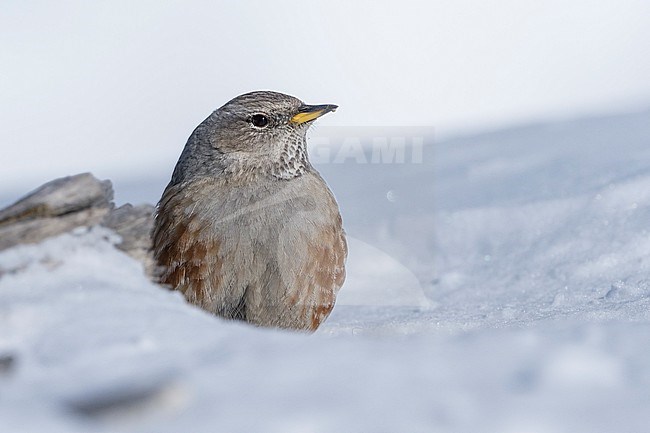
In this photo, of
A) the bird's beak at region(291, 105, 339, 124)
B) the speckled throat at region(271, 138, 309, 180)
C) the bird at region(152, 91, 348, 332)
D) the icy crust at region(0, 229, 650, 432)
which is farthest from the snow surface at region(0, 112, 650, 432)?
the bird's beak at region(291, 105, 339, 124)

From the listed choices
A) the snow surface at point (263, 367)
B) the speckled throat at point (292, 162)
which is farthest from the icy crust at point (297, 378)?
the speckled throat at point (292, 162)

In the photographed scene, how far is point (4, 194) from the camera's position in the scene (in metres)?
9.94

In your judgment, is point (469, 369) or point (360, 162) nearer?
point (469, 369)

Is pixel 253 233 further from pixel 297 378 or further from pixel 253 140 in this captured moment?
pixel 297 378

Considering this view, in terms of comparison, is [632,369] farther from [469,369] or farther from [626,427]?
[469,369]

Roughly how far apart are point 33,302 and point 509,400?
1431 millimetres

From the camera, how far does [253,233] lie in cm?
388

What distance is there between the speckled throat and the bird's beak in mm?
105

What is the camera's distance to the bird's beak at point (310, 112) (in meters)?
4.47

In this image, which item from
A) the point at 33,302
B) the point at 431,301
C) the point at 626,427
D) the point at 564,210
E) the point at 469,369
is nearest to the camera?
the point at 626,427

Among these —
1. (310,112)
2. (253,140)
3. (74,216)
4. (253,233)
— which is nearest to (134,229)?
(74,216)

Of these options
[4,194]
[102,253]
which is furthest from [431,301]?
[4,194]

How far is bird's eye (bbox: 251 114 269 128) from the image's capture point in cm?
448

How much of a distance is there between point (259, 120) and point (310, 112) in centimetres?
25
